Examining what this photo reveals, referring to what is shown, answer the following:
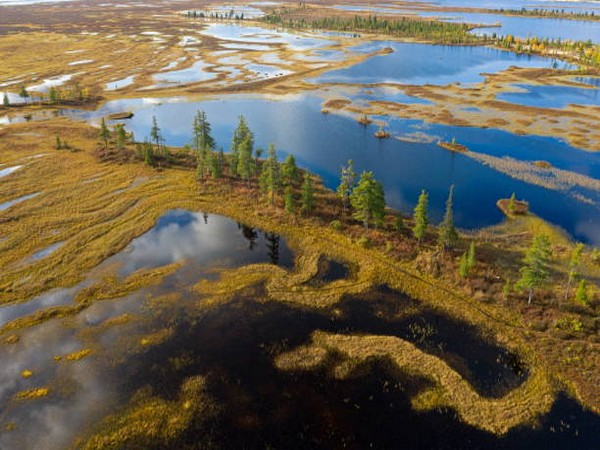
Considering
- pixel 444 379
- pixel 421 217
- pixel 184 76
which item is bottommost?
pixel 444 379

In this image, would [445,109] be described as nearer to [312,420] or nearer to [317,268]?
[317,268]

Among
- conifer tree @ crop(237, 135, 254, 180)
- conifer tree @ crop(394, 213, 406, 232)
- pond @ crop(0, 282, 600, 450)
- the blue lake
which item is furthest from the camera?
the blue lake

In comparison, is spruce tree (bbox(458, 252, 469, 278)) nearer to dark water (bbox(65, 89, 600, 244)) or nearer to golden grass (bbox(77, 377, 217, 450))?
dark water (bbox(65, 89, 600, 244))

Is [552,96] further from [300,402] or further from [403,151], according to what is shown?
[300,402]

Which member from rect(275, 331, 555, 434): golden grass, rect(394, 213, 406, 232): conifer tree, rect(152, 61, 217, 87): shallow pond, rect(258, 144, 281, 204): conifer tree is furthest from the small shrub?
rect(152, 61, 217, 87): shallow pond

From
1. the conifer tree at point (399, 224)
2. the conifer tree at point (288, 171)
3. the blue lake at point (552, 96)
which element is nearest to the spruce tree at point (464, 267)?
the conifer tree at point (399, 224)

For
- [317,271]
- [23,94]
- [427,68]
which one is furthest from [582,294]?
[23,94]
